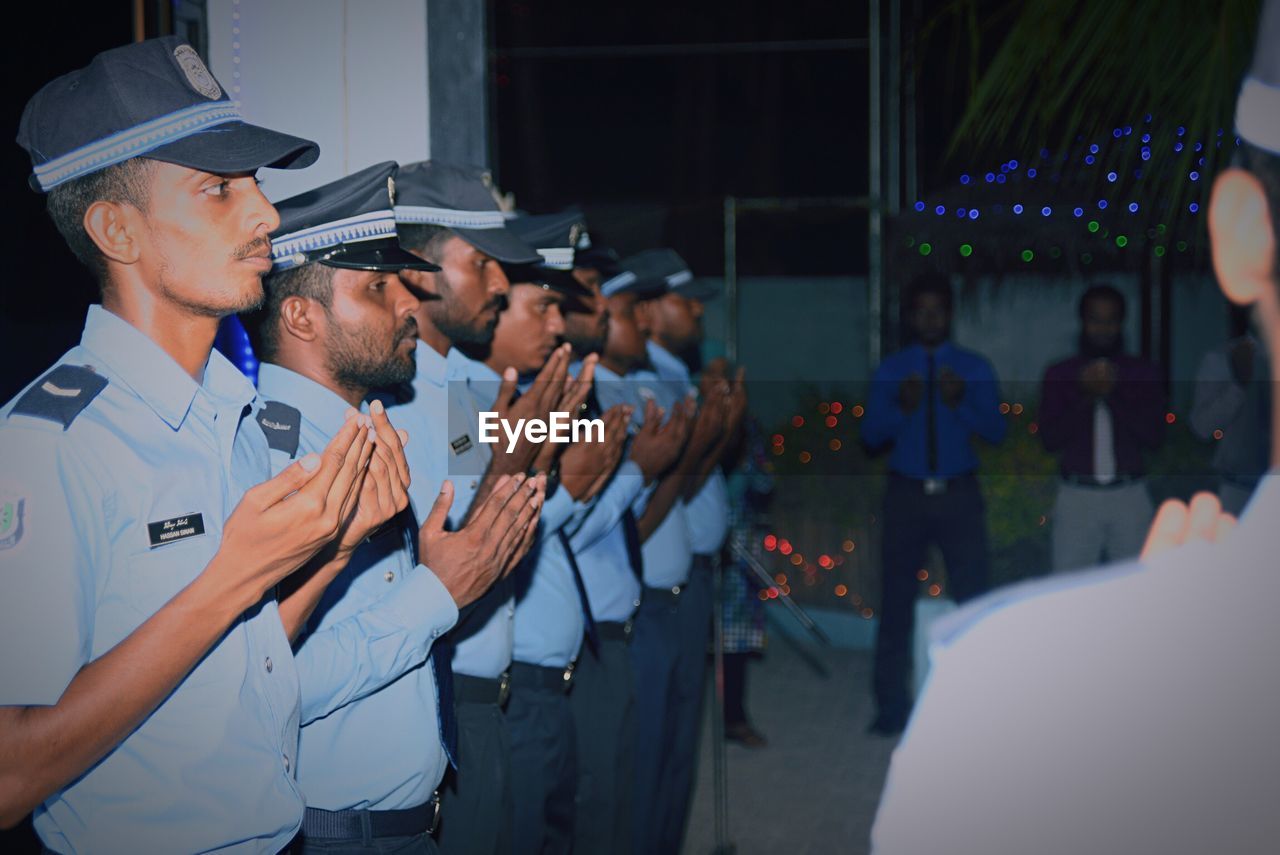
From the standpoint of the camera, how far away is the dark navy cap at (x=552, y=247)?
3.07 m

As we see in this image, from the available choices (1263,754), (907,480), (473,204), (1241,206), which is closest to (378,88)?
(473,204)

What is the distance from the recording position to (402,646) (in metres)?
1.80

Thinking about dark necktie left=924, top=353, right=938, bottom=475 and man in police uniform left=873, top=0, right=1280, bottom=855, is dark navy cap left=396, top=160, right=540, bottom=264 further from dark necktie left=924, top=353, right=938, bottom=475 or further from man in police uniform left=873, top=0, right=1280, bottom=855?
dark necktie left=924, top=353, right=938, bottom=475

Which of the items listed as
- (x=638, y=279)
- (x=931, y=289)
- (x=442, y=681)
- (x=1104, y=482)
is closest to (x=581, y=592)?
(x=442, y=681)

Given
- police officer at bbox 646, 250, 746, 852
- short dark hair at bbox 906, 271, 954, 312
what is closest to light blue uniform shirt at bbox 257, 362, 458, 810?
police officer at bbox 646, 250, 746, 852

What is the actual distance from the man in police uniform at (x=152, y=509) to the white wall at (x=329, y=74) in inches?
34.3

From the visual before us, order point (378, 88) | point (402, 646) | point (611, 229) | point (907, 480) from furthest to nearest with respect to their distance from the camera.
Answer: point (611, 229) → point (907, 480) → point (378, 88) → point (402, 646)

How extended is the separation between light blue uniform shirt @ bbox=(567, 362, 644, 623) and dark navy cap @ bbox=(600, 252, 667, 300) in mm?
1169

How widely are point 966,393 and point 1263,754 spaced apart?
436cm

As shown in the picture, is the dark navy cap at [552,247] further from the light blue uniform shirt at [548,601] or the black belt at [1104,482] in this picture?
→ the black belt at [1104,482]

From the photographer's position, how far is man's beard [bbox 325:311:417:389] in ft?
6.71

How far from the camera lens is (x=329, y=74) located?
8.05 feet

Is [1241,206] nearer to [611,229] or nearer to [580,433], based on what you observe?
[580,433]

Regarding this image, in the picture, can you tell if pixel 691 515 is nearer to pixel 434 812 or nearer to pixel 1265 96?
pixel 434 812
